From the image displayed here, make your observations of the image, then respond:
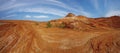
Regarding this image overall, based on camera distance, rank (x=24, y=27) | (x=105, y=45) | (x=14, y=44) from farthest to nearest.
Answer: (x=24, y=27) → (x=14, y=44) → (x=105, y=45)

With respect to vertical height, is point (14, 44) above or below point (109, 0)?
below

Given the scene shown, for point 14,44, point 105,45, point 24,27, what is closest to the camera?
point 105,45

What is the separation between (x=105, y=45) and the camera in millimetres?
9891

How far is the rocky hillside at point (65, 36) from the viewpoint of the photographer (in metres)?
10.1

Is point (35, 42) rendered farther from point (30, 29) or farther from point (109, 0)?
point (109, 0)

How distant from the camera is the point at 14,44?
35.3ft

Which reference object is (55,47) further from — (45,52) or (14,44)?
(14,44)

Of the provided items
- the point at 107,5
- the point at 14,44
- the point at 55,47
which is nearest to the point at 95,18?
the point at 107,5

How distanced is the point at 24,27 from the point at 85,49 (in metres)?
3.02

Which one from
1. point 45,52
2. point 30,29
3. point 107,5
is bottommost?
point 45,52

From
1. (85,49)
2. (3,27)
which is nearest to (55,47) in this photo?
(85,49)

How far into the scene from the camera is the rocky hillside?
1009 centimetres

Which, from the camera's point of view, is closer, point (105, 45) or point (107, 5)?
point (105, 45)

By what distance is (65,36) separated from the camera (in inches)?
432
